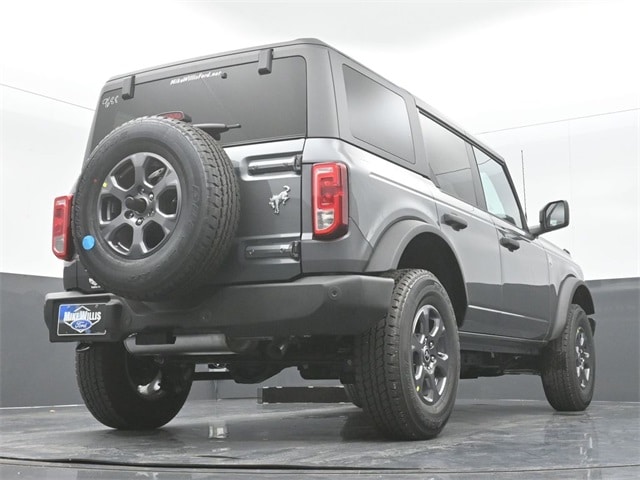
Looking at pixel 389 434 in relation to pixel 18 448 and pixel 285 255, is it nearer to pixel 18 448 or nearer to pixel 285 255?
pixel 285 255

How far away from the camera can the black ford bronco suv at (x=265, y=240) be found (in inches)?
143

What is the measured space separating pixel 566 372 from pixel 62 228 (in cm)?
397

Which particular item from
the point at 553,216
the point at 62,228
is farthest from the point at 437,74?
the point at 62,228

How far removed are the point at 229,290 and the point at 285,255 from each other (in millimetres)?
310

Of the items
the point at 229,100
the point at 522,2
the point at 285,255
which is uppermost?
the point at 522,2

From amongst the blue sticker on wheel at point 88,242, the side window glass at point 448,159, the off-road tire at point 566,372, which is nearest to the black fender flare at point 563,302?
the off-road tire at point 566,372

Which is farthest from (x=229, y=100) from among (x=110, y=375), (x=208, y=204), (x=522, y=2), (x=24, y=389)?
(x=522, y=2)

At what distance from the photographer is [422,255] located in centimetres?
459

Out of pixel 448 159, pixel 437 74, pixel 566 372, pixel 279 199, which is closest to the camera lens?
pixel 279 199

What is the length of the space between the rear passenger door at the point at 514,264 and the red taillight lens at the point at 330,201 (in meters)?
1.99

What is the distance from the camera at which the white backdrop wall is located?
26.4 feet

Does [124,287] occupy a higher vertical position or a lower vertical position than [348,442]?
higher

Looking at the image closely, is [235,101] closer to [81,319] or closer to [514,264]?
[81,319]

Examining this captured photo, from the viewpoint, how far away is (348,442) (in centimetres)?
397
